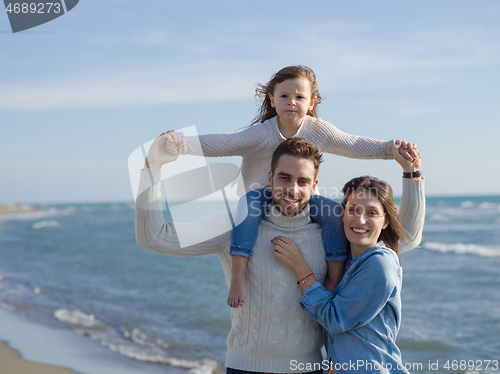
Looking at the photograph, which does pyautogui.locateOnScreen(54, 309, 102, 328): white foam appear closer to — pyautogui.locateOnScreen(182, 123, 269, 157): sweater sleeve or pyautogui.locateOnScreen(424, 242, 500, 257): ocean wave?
pyautogui.locateOnScreen(182, 123, 269, 157): sweater sleeve

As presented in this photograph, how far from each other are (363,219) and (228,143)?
878mm

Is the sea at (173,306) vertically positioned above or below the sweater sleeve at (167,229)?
below

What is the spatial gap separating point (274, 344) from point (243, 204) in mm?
668

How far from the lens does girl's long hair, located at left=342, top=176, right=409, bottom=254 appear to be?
2.09 metres

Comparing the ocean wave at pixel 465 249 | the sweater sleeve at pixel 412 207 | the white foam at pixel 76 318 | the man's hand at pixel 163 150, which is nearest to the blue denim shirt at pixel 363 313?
the sweater sleeve at pixel 412 207

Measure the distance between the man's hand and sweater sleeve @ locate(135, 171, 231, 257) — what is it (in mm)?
48

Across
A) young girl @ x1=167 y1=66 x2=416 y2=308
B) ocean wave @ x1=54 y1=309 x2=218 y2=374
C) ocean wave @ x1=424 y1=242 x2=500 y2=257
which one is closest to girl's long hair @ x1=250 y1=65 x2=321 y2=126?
young girl @ x1=167 y1=66 x2=416 y2=308

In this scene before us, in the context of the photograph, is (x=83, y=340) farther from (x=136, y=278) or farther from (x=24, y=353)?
(x=136, y=278)

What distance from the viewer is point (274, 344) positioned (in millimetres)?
2055

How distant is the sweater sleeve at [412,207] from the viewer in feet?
7.43

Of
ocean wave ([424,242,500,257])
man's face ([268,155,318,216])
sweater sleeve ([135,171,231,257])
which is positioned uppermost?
man's face ([268,155,318,216])

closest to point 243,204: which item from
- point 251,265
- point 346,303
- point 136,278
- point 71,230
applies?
point 251,265

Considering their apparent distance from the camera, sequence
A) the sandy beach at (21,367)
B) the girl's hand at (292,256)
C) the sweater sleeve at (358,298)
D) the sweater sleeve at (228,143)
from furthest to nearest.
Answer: the sandy beach at (21,367) < the sweater sleeve at (228,143) < the girl's hand at (292,256) < the sweater sleeve at (358,298)

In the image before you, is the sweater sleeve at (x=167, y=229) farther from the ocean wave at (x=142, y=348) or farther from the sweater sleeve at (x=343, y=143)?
the ocean wave at (x=142, y=348)
